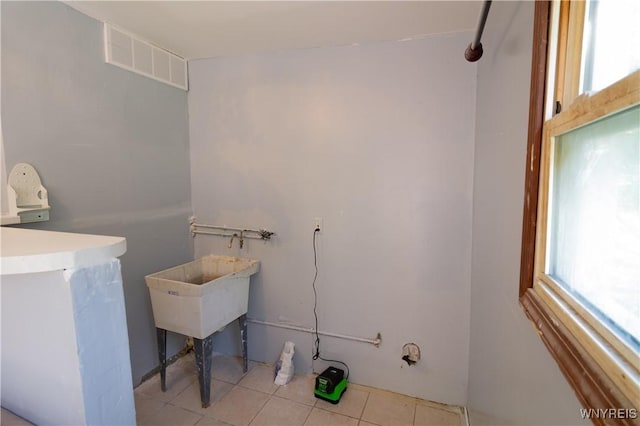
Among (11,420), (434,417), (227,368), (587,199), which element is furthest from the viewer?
(227,368)

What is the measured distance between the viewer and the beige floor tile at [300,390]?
199 cm

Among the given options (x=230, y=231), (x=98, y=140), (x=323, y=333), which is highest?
(x=98, y=140)

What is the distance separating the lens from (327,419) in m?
1.83

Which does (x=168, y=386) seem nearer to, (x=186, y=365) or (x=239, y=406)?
(x=186, y=365)

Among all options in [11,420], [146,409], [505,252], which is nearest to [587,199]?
[505,252]

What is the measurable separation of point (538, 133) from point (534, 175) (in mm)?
109

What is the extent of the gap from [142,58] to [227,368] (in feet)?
7.48

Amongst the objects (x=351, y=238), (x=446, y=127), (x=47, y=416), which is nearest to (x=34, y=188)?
(x=47, y=416)

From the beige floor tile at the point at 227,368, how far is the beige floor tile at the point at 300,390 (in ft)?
1.16

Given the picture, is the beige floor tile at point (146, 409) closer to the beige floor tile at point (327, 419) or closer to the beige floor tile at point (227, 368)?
the beige floor tile at point (227, 368)

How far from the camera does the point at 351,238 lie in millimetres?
2074

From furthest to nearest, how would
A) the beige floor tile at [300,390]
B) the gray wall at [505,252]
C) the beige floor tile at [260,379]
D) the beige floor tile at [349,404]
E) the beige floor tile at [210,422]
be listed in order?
the beige floor tile at [260,379] → the beige floor tile at [300,390] → the beige floor tile at [349,404] → the beige floor tile at [210,422] → the gray wall at [505,252]

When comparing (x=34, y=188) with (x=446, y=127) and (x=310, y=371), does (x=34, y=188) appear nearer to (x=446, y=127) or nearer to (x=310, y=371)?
(x=310, y=371)

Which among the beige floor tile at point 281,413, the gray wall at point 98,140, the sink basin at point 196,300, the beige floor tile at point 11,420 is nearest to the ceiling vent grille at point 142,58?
the gray wall at point 98,140
